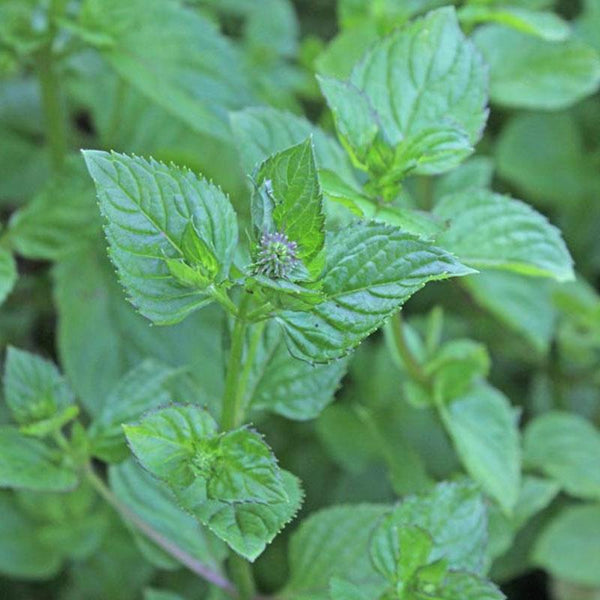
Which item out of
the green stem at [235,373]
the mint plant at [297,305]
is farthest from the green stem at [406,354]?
the green stem at [235,373]

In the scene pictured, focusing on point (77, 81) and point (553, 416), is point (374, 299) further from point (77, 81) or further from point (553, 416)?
point (77, 81)

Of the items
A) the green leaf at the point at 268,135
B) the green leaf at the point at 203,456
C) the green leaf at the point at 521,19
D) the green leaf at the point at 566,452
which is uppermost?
the green leaf at the point at 521,19

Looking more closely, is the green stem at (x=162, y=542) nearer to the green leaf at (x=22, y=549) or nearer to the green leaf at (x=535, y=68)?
the green leaf at (x=22, y=549)

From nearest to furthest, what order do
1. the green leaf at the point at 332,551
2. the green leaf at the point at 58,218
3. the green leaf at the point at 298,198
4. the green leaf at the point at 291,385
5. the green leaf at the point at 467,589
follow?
the green leaf at the point at 298,198 < the green leaf at the point at 467,589 < the green leaf at the point at 291,385 < the green leaf at the point at 332,551 < the green leaf at the point at 58,218

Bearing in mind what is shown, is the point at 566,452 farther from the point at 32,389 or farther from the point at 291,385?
the point at 32,389

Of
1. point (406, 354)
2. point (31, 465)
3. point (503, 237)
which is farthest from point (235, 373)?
point (406, 354)

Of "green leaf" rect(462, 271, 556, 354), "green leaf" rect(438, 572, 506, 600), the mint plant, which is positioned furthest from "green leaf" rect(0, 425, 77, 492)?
"green leaf" rect(462, 271, 556, 354)


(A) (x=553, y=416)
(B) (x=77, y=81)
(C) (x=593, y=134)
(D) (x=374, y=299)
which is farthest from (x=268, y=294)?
(C) (x=593, y=134)
